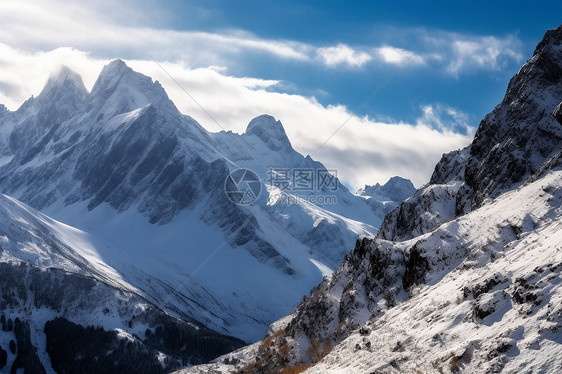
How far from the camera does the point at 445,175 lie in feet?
266

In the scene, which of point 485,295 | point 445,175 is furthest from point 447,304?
point 445,175

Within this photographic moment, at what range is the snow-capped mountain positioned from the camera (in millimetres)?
28938

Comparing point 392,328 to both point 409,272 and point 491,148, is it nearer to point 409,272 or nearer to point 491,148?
point 409,272

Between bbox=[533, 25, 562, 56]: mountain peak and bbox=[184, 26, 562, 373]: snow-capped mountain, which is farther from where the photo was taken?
bbox=[533, 25, 562, 56]: mountain peak

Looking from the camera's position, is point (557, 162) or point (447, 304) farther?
point (557, 162)

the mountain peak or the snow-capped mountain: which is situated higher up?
the mountain peak

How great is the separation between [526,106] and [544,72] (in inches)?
218

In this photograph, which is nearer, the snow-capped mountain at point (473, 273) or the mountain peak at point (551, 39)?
the snow-capped mountain at point (473, 273)

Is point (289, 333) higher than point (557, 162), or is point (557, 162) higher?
point (557, 162)

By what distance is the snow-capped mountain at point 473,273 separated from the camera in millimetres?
28938

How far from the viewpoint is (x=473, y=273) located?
3859 cm

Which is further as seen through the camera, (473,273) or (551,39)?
(551,39)

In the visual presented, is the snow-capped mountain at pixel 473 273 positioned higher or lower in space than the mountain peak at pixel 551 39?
lower

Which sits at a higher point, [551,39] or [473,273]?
[551,39]
